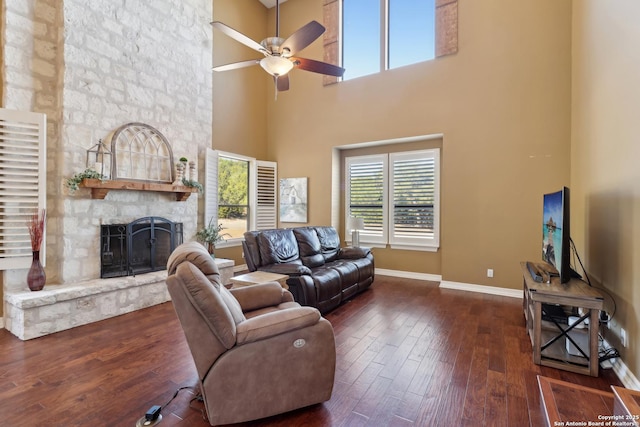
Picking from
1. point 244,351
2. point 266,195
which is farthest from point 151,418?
point 266,195

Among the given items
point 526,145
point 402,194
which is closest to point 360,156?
point 402,194

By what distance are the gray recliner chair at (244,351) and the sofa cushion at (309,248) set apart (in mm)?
2433

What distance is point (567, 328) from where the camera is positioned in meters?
2.56

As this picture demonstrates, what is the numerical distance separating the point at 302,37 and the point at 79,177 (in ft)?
9.97

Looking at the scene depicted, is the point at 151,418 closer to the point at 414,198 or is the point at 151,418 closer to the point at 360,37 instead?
the point at 414,198

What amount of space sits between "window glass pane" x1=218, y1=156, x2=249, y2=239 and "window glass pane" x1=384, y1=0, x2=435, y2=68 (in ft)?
11.8

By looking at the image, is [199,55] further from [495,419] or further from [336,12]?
[495,419]

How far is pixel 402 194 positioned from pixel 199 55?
14.3 ft

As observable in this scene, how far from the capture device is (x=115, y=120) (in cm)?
401

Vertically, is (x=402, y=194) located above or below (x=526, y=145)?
below

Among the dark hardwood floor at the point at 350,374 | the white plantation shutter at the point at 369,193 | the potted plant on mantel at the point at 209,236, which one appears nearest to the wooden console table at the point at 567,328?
the dark hardwood floor at the point at 350,374

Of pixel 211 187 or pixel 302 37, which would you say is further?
pixel 211 187

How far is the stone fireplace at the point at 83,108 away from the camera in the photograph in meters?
3.24

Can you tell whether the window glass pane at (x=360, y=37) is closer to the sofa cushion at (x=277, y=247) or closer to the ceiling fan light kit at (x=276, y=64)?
the ceiling fan light kit at (x=276, y=64)
